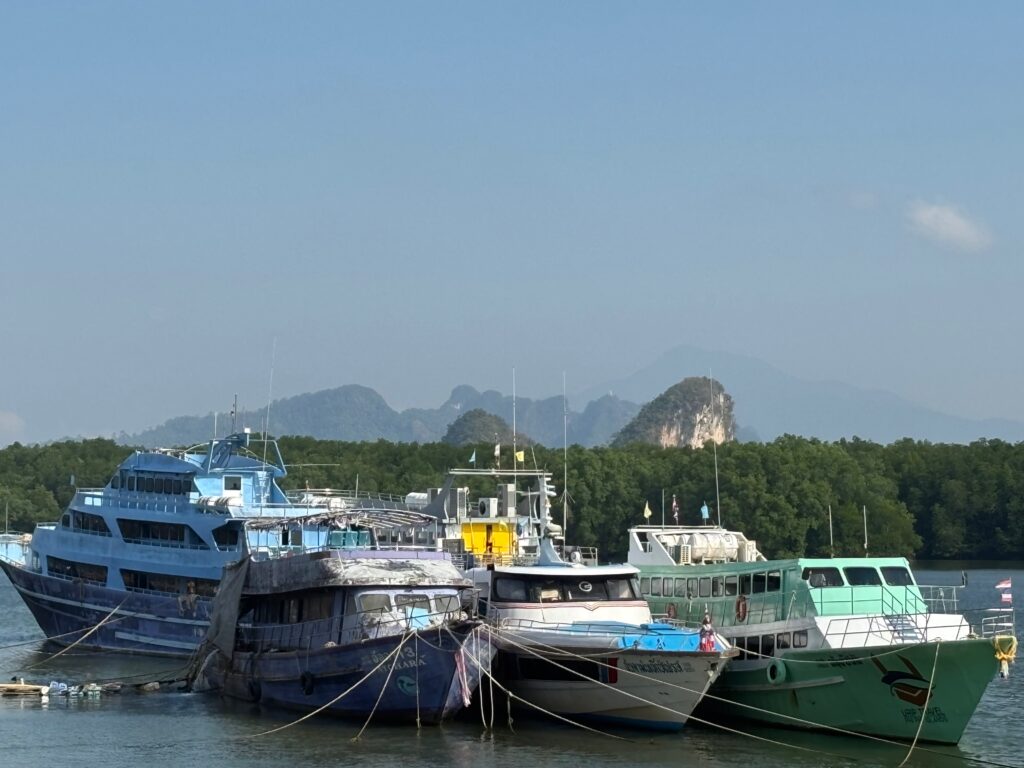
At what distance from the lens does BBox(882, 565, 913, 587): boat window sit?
143 feet

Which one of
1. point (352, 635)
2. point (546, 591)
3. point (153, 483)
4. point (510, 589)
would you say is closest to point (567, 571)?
point (546, 591)

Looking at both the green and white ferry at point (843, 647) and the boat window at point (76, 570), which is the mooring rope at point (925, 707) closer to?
the green and white ferry at point (843, 647)

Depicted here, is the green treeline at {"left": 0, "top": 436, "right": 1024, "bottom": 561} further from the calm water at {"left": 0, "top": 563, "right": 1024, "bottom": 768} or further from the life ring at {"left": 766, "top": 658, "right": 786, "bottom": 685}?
the calm water at {"left": 0, "top": 563, "right": 1024, "bottom": 768}

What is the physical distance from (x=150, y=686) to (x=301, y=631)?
312 inches

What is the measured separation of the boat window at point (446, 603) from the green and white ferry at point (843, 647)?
290 inches

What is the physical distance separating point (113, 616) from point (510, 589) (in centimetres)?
2486

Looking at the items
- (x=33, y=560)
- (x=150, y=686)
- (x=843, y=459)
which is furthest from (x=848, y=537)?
(x=150, y=686)

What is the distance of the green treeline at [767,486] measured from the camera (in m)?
130

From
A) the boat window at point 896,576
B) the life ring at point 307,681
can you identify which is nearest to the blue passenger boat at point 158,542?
the life ring at point 307,681

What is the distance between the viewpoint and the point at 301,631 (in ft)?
147

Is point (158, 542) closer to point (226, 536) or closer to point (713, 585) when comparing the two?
point (226, 536)

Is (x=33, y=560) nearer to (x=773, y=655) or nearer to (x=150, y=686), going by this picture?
(x=150, y=686)

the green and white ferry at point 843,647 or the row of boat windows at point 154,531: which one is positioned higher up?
the row of boat windows at point 154,531

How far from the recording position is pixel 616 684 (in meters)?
41.4
